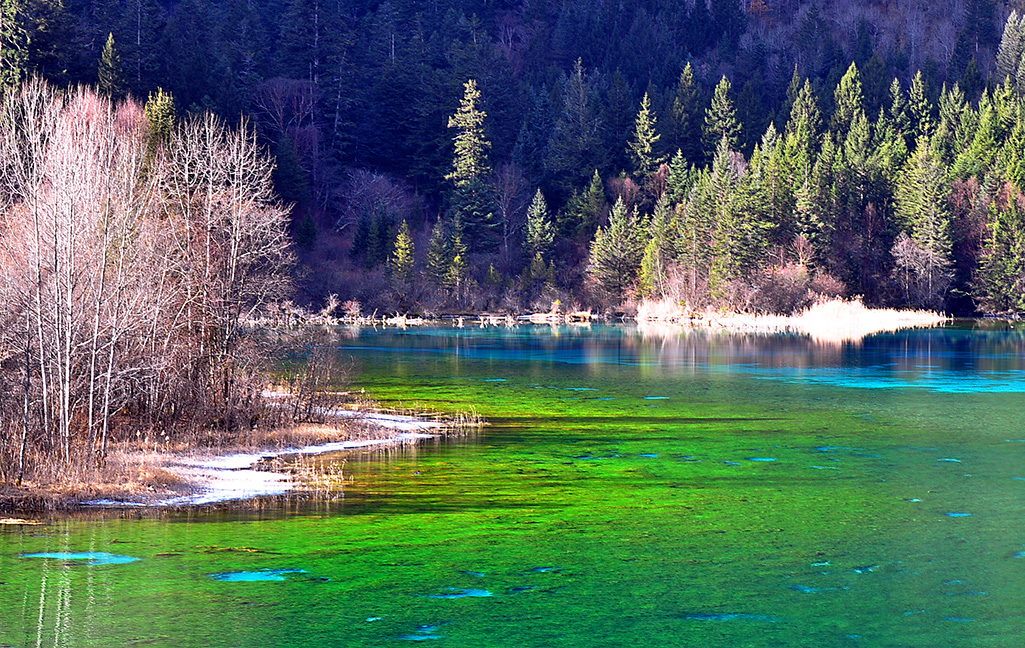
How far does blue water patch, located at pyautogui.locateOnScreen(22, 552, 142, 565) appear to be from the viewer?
40.6 ft

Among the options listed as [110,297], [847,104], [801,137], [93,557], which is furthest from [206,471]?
[847,104]

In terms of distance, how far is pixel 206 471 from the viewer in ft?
58.0

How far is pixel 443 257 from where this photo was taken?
305 feet

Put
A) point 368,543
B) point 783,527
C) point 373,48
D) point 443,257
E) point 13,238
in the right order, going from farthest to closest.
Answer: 1. point 373,48
2. point 443,257
3. point 13,238
4. point 783,527
5. point 368,543

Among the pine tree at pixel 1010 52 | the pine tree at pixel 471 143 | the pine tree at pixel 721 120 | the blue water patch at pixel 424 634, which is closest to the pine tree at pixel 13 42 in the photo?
the pine tree at pixel 471 143

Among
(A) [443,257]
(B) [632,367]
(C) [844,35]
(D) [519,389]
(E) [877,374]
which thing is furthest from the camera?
(C) [844,35]

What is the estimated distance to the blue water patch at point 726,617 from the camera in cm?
1068

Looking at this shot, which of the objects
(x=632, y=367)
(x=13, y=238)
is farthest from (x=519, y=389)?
(x=13, y=238)

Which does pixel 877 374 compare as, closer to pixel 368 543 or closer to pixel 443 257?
pixel 368 543

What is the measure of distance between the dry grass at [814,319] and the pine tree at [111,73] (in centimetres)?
3834

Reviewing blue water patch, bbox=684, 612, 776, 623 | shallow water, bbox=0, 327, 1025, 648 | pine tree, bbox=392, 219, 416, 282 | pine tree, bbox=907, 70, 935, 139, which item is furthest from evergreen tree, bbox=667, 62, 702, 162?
blue water patch, bbox=684, 612, 776, 623

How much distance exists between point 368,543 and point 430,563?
1152mm

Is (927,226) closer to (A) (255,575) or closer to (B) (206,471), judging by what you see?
(B) (206,471)

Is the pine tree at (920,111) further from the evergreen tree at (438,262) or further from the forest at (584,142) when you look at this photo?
the evergreen tree at (438,262)
